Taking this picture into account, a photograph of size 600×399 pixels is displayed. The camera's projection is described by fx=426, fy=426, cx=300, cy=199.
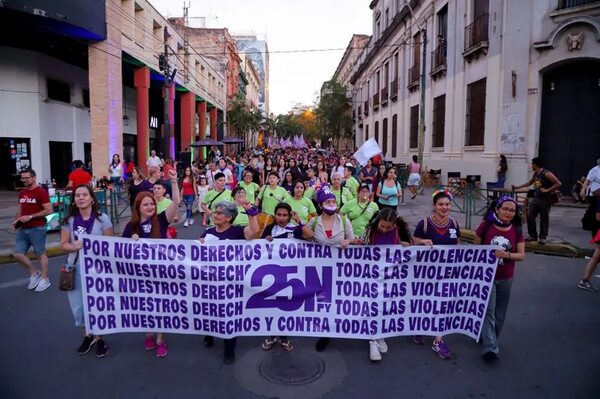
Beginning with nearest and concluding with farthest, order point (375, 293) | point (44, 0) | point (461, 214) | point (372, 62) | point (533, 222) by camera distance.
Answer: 1. point (375, 293)
2. point (533, 222)
3. point (461, 214)
4. point (44, 0)
5. point (372, 62)

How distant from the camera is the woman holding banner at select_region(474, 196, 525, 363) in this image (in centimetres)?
418

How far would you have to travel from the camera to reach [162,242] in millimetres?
4254

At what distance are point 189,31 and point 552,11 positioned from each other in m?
35.5

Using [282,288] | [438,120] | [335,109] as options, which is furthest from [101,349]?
[335,109]

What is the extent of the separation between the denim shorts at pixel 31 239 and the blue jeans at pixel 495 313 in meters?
6.10

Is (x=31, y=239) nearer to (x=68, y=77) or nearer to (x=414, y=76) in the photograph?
(x=68, y=77)

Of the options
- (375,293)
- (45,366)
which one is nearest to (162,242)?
(45,366)

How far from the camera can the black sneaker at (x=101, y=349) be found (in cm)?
427

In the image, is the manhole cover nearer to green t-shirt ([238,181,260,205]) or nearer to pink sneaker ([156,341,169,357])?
pink sneaker ([156,341,169,357])

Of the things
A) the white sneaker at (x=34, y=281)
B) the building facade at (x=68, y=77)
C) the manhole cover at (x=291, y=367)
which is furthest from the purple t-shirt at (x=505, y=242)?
the building facade at (x=68, y=77)

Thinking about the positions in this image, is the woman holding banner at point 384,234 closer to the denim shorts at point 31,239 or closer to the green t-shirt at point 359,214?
the green t-shirt at point 359,214

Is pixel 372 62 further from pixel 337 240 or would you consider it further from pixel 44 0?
pixel 337 240

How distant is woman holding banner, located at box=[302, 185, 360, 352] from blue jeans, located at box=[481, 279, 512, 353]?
4.87ft

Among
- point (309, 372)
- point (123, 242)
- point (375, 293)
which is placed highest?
point (123, 242)
